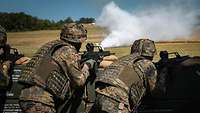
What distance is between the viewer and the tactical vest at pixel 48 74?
5637 millimetres

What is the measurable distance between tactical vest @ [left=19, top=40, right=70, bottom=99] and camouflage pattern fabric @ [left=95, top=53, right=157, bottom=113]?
19.2 inches

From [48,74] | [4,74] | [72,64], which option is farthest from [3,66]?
[72,64]

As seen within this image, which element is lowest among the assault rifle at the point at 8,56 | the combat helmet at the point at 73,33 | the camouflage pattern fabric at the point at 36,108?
the camouflage pattern fabric at the point at 36,108

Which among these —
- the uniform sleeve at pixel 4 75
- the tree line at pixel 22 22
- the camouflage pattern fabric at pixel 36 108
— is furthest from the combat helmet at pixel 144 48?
the tree line at pixel 22 22

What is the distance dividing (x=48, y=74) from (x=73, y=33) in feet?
2.04

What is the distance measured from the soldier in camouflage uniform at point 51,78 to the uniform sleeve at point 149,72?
0.75m

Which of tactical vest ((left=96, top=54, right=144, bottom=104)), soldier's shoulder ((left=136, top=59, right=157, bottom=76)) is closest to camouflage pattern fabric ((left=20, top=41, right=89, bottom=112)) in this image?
tactical vest ((left=96, top=54, right=144, bottom=104))

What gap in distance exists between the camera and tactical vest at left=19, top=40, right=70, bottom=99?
5637 mm

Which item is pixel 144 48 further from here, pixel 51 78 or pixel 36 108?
pixel 36 108

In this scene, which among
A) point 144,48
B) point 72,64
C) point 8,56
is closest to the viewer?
point 72,64

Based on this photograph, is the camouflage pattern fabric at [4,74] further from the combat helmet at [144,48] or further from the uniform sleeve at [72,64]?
the combat helmet at [144,48]

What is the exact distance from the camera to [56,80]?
5664mm

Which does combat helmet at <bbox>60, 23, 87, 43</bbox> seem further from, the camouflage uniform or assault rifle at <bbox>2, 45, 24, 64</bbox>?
assault rifle at <bbox>2, 45, 24, 64</bbox>

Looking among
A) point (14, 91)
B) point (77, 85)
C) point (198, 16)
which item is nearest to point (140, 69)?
point (77, 85)
